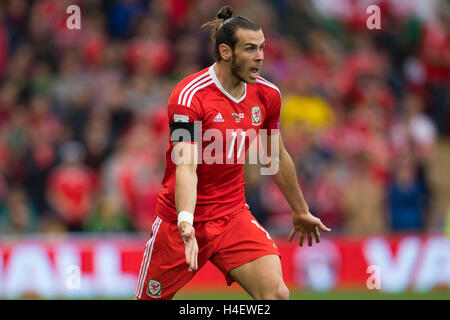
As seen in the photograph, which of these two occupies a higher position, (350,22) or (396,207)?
(350,22)

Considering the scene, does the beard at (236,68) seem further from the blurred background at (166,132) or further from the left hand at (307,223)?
the blurred background at (166,132)

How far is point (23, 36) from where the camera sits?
14.2 m

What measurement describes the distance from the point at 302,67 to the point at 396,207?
3.34 meters

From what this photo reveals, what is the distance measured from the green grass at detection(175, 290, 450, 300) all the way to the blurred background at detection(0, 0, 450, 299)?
22 cm

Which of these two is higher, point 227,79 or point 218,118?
point 227,79

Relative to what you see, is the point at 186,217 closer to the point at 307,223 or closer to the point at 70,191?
the point at 307,223

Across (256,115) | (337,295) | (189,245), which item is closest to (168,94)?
(337,295)

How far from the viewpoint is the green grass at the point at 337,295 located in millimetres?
10703

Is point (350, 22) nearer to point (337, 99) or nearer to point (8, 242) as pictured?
point (337, 99)

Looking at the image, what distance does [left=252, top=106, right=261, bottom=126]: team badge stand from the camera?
622 centimetres

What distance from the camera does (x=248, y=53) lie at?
19.6ft

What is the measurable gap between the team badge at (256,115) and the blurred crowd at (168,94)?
17.6ft

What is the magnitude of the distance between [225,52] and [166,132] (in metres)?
6.59

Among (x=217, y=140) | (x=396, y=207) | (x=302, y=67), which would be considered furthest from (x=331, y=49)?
(x=217, y=140)
